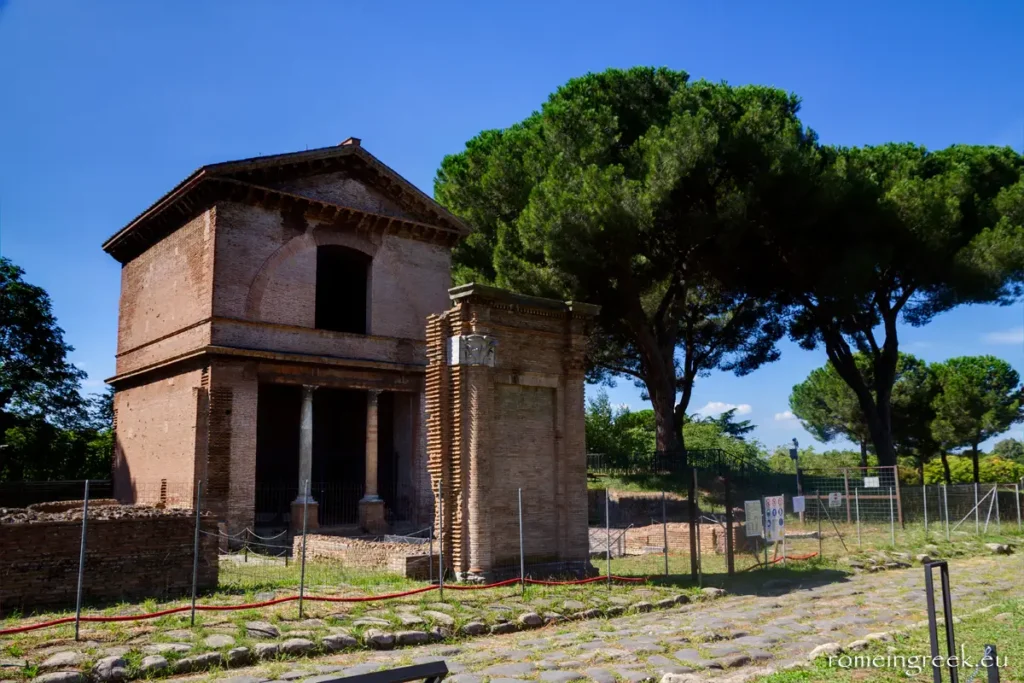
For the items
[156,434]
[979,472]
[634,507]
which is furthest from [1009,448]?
[156,434]

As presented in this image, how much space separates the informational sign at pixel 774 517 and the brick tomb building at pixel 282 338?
501cm

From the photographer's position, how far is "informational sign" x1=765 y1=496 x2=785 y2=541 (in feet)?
50.1

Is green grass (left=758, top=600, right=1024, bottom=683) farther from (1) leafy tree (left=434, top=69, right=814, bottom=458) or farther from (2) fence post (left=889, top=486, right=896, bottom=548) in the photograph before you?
(1) leafy tree (left=434, top=69, right=814, bottom=458)

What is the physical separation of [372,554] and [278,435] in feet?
41.8

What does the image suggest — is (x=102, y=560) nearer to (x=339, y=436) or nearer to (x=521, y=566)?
(x=521, y=566)

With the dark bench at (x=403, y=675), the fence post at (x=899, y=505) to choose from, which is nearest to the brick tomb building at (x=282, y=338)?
the fence post at (x=899, y=505)

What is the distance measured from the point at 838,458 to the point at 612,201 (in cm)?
3055

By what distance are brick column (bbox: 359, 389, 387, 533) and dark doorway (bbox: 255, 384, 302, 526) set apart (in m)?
2.45

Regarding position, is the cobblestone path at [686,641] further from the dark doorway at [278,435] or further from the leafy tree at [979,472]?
the leafy tree at [979,472]

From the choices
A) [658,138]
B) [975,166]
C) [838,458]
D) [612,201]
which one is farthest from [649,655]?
[838,458]

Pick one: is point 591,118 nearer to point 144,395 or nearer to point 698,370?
point 698,370

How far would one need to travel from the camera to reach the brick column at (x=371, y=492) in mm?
22703

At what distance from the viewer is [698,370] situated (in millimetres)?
33312

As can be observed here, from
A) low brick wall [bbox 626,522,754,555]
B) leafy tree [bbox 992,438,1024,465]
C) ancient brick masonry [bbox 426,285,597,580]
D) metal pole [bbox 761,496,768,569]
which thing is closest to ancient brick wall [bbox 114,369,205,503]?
ancient brick masonry [bbox 426,285,597,580]
